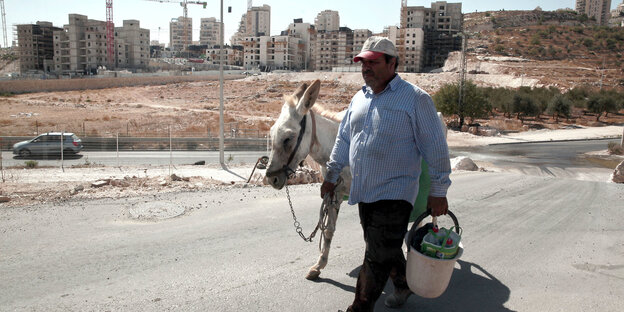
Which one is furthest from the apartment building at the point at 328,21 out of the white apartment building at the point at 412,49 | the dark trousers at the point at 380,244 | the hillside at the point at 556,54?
the dark trousers at the point at 380,244

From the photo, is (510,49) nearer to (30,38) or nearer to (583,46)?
(583,46)

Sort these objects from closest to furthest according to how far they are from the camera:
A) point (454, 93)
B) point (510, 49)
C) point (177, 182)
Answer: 1. point (177, 182)
2. point (454, 93)
3. point (510, 49)

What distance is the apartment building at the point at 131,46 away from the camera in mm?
122562

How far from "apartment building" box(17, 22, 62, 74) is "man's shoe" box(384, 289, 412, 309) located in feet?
450

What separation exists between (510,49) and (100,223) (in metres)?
126

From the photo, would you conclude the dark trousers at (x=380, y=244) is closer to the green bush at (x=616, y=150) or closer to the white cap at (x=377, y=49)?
the white cap at (x=377, y=49)

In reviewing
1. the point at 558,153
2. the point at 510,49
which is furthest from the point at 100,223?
the point at 510,49

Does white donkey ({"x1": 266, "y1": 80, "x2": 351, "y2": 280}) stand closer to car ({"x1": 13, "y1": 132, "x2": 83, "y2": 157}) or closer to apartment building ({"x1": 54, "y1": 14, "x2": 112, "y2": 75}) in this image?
car ({"x1": 13, "y1": 132, "x2": 83, "y2": 157})

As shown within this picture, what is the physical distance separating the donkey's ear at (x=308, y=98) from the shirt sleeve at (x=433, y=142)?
136cm

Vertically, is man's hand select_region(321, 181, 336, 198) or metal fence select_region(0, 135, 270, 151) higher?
man's hand select_region(321, 181, 336, 198)

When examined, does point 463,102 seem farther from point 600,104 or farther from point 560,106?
point 600,104

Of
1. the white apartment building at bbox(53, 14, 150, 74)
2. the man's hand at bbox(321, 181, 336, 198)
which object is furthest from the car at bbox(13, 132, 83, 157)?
the white apartment building at bbox(53, 14, 150, 74)

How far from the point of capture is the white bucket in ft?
9.64

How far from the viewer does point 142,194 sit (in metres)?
8.55
